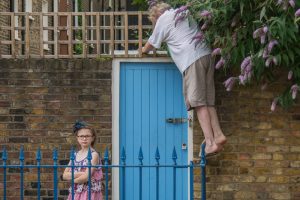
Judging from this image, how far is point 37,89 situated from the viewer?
27.5ft

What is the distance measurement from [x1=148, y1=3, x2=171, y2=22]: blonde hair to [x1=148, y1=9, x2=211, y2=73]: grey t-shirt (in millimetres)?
66

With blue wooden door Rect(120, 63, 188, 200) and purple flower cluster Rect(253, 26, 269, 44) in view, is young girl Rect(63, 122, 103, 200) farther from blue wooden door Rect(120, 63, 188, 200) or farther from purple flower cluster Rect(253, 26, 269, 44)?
purple flower cluster Rect(253, 26, 269, 44)

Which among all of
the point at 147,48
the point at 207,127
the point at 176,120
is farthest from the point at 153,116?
the point at 207,127

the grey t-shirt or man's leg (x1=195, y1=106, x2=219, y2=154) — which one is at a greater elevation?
the grey t-shirt

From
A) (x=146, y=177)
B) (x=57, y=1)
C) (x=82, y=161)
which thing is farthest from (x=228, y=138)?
(x=57, y=1)

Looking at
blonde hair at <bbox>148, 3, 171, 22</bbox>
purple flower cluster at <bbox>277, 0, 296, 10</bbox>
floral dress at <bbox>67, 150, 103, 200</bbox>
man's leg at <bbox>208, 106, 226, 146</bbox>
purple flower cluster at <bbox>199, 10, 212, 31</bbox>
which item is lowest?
floral dress at <bbox>67, 150, 103, 200</bbox>

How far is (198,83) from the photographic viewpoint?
7559 millimetres

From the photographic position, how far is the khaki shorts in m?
7.54

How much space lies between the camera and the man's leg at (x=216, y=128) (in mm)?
7566

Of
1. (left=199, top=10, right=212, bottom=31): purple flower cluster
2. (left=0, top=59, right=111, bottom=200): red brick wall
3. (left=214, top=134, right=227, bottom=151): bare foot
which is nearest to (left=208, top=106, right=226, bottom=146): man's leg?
(left=214, top=134, right=227, bottom=151): bare foot

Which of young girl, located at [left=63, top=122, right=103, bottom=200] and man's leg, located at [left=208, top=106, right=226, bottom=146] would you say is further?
man's leg, located at [left=208, top=106, right=226, bottom=146]

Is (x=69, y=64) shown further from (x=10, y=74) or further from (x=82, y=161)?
(x=82, y=161)

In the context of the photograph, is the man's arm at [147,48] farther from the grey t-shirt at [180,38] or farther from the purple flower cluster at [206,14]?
the purple flower cluster at [206,14]

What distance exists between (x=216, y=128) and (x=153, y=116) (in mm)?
949
